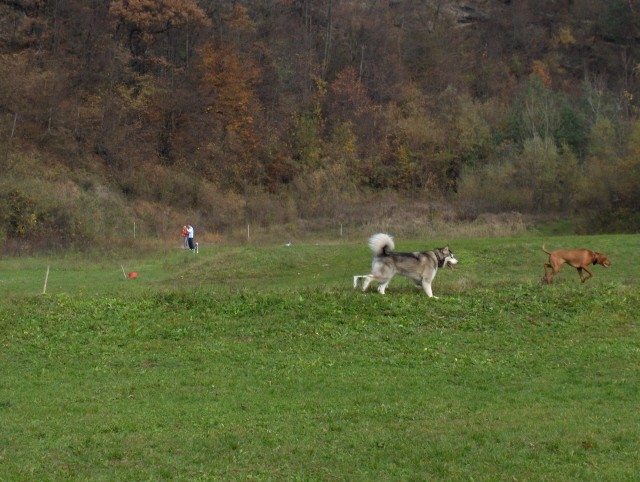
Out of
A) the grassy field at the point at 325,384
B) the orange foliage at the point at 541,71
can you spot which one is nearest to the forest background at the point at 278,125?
the orange foliage at the point at 541,71

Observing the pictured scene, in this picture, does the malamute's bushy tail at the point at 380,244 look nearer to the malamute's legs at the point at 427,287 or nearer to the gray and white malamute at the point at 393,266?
the gray and white malamute at the point at 393,266

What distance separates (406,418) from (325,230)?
4157 centimetres

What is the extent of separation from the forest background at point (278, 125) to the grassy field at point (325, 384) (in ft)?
91.9

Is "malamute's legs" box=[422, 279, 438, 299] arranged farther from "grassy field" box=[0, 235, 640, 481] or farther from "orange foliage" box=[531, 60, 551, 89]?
"orange foliage" box=[531, 60, 551, 89]

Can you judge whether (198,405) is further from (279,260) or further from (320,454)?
(279,260)

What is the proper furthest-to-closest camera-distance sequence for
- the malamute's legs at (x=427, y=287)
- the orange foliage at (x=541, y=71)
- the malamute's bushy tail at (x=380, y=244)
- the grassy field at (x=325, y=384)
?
the orange foliage at (x=541, y=71), the malamute's bushy tail at (x=380, y=244), the malamute's legs at (x=427, y=287), the grassy field at (x=325, y=384)

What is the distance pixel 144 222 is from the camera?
171 ft

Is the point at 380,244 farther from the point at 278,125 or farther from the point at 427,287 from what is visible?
the point at 278,125

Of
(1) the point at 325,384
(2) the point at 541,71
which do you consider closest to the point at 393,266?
(1) the point at 325,384

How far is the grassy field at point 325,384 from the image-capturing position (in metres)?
9.23

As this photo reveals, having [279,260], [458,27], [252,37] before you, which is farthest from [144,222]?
[458,27]

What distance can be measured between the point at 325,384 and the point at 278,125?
186ft

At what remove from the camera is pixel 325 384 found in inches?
524

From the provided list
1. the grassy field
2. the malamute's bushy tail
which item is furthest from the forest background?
the malamute's bushy tail
